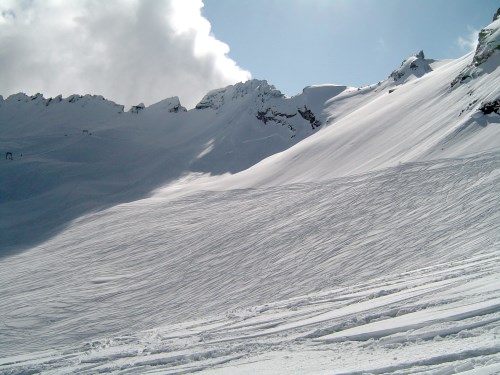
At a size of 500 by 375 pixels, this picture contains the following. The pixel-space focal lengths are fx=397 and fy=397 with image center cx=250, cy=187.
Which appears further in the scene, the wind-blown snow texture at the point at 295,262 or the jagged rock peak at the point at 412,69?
the jagged rock peak at the point at 412,69

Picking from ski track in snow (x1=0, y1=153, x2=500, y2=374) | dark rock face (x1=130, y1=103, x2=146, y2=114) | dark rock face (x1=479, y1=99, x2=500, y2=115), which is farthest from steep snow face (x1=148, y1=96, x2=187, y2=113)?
dark rock face (x1=479, y1=99, x2=500, y2=115)

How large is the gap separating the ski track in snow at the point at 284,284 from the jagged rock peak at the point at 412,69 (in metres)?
43.9

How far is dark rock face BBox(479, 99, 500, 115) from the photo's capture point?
67.3ft

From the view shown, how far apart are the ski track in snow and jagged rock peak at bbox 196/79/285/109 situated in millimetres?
57365

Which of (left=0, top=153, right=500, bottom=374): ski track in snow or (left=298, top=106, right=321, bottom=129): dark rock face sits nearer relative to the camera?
(left=0, top=153, right=500, bottom=374): ski track in snow

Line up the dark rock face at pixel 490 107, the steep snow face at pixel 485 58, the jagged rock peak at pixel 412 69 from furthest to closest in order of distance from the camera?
1. the jagged rock peak at pixel 412 69
2. the steep snow face at pixel 485 58
3. the dark rock face at pixel 490 107

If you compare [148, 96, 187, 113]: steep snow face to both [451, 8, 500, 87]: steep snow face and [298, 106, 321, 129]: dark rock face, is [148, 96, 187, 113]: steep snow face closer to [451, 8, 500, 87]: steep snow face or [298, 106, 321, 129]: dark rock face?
[298, 106, 321, 129]: dark rock face

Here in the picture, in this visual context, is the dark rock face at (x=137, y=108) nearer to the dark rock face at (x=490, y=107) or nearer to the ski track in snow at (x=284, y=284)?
the ski track in snow at (x=284, y=284)

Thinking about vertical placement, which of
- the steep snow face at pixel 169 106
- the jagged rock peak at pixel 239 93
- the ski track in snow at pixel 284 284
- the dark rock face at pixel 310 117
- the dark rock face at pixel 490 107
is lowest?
the ski track in snow at pixel 284 284

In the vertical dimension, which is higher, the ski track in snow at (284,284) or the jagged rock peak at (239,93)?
the jagged rock peak at (239,93)

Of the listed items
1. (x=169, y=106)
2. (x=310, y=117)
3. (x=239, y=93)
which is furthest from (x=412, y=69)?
(x=169, y=106)

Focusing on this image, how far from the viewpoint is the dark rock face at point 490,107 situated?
20.5 metres

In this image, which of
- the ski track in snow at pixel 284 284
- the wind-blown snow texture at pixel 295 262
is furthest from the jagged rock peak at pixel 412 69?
the ski track in snow at pixel 284 284

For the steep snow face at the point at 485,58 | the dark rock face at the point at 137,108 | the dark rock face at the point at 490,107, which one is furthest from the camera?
the dark rock face at the point at 137,108
